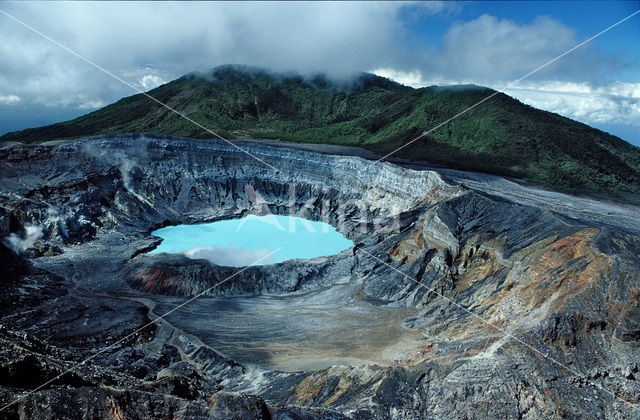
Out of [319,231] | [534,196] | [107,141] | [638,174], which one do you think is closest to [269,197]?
[319,231]

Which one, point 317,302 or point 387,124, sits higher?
point 387,124

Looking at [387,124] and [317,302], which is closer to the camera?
[317,302]

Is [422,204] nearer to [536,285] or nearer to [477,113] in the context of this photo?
[536,285]

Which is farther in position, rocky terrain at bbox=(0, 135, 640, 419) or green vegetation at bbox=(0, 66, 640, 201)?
green vegetation at bbox=(0, 66, 640, 201)

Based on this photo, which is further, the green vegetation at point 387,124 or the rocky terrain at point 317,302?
the green vegetation at point 387,124

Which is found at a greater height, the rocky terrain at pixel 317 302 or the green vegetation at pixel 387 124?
the green vegetation at pixel 387 124
